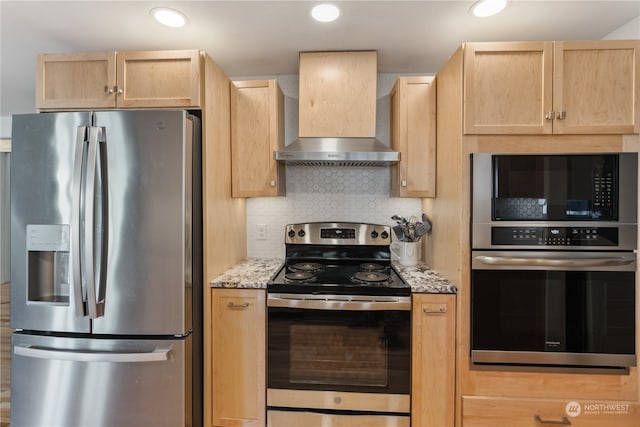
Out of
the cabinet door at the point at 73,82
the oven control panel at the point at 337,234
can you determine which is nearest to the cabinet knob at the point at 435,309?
the oven control panel at the point at 337,234

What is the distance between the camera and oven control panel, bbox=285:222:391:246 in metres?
2.38

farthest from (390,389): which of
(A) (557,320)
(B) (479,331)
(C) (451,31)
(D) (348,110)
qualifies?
(C) (451,31)

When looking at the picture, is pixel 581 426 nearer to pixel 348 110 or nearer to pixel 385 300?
pixel 385 300

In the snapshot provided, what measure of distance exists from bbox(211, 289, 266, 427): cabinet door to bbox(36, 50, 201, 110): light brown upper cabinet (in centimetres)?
114

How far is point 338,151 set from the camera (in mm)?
1976

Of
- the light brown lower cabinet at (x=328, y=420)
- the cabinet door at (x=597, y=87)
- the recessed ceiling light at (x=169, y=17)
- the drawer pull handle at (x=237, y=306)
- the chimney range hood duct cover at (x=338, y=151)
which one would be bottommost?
the light brown lower cabinet at (x=328, y=420)

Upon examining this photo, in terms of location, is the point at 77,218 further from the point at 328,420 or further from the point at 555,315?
the point at 555,315

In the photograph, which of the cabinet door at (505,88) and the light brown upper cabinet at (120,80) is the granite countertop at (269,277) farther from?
the light brown upper cabinet at (120,80)

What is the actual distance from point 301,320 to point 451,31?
6.30ft

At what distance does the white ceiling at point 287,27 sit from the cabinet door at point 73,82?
0.73 feet

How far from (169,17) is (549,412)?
9.55 ft

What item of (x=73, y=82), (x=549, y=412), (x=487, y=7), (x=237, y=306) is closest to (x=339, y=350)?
(x=237, y=306)

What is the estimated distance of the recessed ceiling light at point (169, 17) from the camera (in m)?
1.67

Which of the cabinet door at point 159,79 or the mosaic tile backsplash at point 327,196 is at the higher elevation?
the cabinet door at point 159,79
